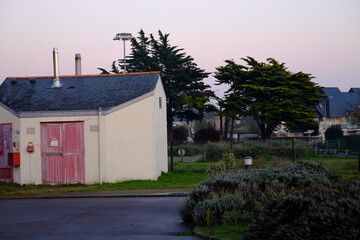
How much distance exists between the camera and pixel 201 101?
55.0 m

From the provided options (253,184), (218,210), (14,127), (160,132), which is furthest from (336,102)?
(218,210)

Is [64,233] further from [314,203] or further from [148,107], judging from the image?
[148,107]

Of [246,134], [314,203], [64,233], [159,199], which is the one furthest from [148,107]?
[246,134]

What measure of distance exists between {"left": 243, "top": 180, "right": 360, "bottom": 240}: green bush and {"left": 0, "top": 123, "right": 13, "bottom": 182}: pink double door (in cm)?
1602

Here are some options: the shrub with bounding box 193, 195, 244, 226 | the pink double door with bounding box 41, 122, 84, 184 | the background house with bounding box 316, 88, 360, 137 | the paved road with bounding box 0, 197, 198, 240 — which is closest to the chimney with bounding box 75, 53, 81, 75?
the pink double door with bounding box 41, 122, 84, 184

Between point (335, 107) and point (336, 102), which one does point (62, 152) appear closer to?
point (335, 107)

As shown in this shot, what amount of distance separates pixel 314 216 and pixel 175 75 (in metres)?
50.3

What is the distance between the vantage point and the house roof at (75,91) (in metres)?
21.2

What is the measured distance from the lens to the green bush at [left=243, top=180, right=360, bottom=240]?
20.1 feet

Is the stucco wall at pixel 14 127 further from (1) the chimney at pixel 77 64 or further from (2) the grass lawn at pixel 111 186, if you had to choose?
(1) the chimney at pixel 77 64

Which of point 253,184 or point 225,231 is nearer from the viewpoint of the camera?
point 225,231

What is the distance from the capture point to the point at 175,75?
5638cm

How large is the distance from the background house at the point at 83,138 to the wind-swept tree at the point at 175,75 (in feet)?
108

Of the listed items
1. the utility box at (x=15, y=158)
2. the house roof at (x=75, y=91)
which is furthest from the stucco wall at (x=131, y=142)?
the utility box at (x=15, y=158)
